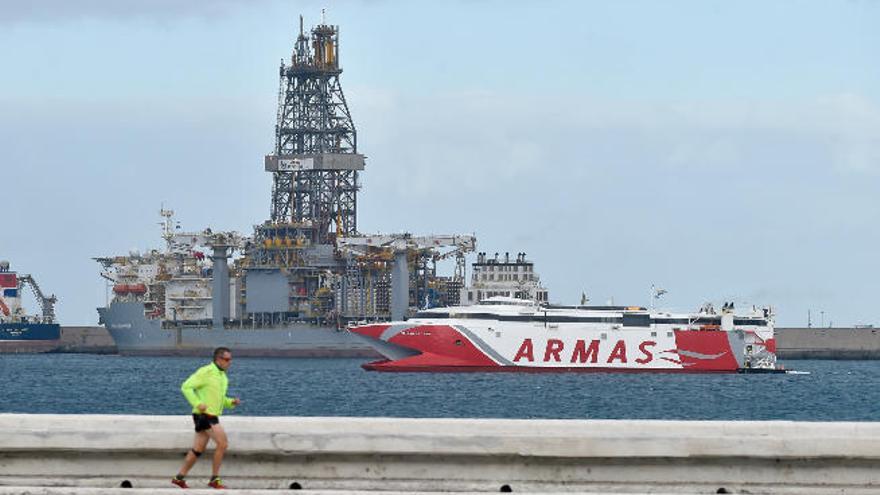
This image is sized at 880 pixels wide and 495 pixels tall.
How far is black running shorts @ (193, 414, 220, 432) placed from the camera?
13.7 meters

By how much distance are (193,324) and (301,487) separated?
123m

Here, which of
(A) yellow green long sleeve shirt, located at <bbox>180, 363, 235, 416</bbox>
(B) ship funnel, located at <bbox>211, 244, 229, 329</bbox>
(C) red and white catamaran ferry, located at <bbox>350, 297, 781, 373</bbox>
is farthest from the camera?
(B) ship funnel, located at <bbox>211, 244, 229, 329</bbox>

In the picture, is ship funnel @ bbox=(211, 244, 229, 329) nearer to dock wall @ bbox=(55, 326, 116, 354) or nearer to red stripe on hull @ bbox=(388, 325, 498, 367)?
dock wall @ bbox=(55, 326, 116, 354)

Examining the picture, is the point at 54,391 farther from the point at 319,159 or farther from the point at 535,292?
the point at 319,159

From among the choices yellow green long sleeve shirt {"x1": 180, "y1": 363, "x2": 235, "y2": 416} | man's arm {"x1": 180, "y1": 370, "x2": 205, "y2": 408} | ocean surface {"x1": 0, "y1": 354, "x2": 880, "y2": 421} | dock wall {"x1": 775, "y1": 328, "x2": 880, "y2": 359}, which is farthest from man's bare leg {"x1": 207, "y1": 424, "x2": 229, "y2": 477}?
dock wall {"x1": 775, "y1": 328, "x2": 880, "y2": 359}

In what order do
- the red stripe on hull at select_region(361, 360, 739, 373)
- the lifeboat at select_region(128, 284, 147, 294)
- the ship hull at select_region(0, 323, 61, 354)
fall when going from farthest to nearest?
1. the ship hull at select_region(0, 323, 61, 354)
2. the lifeboat at select_region(128, 284, 147, 294)
3. the red stripe on hull at select_region(361, 360, 739, 373)

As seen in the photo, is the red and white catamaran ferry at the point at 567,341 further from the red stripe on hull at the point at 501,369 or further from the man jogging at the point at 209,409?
the man jogging at the point at 209,409

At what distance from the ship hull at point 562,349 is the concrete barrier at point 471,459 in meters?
74.4

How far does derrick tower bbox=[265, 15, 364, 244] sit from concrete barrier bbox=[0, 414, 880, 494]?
11927cm

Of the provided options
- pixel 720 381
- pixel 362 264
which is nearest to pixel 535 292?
pixel 362 264

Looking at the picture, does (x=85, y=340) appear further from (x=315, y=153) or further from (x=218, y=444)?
(x=218, y=444)

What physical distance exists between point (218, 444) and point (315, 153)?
120619mm

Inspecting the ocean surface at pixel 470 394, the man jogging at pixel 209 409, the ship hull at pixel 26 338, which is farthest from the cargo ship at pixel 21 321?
the man jogging at pixel 209 409

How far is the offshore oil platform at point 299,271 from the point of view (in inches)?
5103
